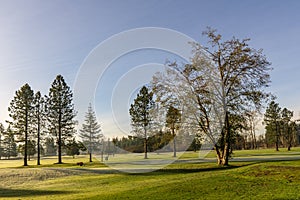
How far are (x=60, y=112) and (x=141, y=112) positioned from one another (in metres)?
15.0

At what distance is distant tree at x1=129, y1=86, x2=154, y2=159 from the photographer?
40.8 m

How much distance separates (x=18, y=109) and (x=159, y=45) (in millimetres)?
34977

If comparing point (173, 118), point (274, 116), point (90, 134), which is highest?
point (274, 116)

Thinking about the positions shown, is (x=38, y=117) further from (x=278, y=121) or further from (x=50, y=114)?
(x=278, y=121)

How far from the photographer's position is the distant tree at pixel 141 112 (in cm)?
4079

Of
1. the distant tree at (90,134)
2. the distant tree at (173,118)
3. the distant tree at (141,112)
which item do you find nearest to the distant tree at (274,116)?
the distant tree at (141,112)

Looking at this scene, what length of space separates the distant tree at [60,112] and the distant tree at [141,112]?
1296 centimetres

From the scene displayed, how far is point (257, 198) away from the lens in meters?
10.8

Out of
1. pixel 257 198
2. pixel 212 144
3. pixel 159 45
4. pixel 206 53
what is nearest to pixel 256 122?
pixel 212 144

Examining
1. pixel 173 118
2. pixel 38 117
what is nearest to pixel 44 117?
pixel 38 117

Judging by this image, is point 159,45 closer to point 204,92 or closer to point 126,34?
point 126,34

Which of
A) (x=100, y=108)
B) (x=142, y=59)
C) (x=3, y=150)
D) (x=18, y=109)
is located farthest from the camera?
(x=3, y=150)

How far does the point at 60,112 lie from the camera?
50.4 metres

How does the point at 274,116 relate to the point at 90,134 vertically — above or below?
above
